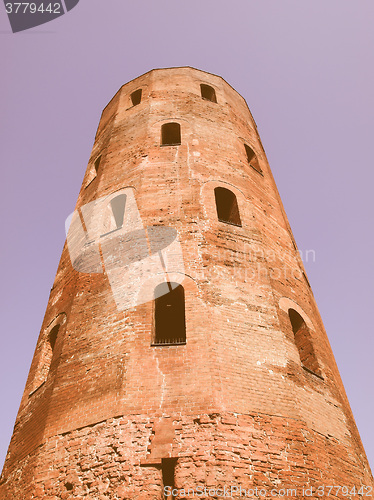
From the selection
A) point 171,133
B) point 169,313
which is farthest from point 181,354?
point 171,133

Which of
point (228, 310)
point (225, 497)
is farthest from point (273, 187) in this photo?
point (225, 497)

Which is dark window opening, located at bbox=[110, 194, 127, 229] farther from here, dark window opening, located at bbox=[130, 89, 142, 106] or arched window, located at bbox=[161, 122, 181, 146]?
dark window opening, located at bbox=[130, 89, 142, 106]

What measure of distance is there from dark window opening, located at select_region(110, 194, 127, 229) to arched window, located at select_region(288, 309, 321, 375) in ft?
14.1

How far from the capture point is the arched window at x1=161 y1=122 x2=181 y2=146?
1222 cm

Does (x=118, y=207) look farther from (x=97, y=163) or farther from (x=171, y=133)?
(x=171, y=133)

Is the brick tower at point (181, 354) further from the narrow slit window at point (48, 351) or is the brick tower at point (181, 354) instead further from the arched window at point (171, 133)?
the arched window at point (171, 133)

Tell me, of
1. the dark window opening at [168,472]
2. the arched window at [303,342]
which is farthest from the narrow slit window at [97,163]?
the dark window opening at [168,472]

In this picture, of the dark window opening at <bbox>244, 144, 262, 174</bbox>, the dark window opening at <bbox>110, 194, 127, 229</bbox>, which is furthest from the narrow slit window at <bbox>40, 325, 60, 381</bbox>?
the dark window opening at <bbox>244, 144, 262, 174</bbox>

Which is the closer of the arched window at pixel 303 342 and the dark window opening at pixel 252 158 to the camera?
the arched window at pixel 303 342

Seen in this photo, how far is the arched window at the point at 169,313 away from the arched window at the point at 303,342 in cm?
216

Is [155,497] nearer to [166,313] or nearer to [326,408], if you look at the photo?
[326,408]

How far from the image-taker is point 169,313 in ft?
32.1

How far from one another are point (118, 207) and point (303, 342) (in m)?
5.04

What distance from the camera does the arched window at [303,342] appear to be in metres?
8.56
